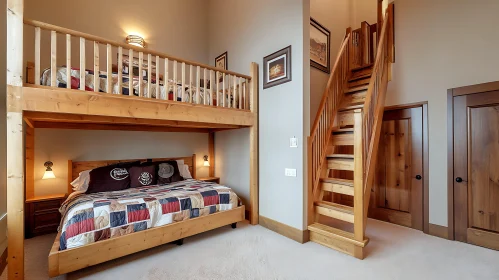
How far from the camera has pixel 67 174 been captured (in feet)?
11.7

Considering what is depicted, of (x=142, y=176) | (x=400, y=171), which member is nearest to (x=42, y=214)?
(x=142, y=176)

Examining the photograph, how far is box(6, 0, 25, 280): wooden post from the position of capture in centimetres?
193

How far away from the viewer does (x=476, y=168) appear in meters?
2.87

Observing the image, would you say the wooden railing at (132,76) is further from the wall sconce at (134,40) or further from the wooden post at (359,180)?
the wooden post at (359,180)

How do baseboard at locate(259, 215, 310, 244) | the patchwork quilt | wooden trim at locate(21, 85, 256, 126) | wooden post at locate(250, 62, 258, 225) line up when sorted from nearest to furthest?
wooden trim at locate(21, 85, 256, 126) → the patchwork quilt → baseboard at locate(259, 215, 310, 244) → wooden post at locate(250, 62, 258, 225)

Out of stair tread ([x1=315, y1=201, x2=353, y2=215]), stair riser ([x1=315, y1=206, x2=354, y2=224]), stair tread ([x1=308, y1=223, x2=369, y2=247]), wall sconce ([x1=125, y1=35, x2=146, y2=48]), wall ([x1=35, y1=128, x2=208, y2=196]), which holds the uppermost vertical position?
wall sconce ([x1=125, y1=35, x2=146, y2=48])

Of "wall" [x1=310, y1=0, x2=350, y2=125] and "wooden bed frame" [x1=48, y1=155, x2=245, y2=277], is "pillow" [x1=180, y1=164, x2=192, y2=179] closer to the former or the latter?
"wooden bed frame" [x1=48, y1=155, x2=245, y2=277]

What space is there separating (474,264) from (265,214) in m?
2.45

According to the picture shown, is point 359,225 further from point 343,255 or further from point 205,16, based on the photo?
point 205,16

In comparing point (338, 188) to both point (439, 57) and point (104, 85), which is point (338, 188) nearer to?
point (439, 57)

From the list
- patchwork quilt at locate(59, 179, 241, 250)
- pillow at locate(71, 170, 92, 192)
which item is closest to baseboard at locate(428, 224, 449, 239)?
patchwork quilt at locate(59, 179, 241, 250)

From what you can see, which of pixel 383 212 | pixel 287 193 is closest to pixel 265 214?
pixel 287 193

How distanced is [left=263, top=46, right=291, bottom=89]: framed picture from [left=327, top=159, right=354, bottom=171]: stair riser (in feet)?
4.38

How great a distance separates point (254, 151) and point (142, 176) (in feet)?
6.32
